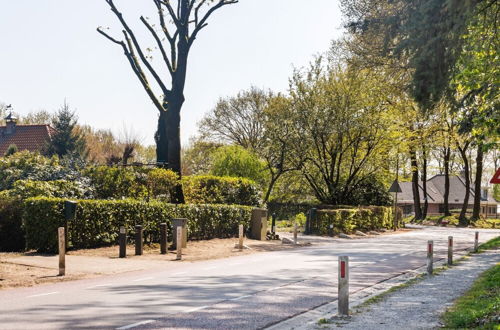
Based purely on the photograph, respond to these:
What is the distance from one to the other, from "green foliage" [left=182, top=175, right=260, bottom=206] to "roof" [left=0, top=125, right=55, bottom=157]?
26.5m

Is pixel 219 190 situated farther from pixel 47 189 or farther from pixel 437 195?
pixel 437 195

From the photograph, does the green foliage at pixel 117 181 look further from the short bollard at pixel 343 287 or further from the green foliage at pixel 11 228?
the short bollard at pixel 343 287

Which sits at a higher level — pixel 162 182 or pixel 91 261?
pixel 162 182

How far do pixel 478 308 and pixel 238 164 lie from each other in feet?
133

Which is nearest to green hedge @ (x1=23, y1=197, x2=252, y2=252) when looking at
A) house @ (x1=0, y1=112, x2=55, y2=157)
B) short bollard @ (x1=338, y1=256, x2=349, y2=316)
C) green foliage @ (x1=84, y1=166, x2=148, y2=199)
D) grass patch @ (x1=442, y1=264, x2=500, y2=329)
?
green foliage @ (x1=84, y1=166, x2=148, y2=199)

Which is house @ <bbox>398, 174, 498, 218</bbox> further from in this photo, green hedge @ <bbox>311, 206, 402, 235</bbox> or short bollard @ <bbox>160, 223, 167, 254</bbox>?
short bollard @ <bbox>160, 223, 167, 254</bbox>

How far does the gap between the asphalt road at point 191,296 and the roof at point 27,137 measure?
4031 centimetres

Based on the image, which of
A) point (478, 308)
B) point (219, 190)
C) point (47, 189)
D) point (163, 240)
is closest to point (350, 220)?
point (219, 190)

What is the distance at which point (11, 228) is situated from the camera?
19.4 meters

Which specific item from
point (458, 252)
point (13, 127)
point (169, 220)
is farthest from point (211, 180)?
point (13, 127)

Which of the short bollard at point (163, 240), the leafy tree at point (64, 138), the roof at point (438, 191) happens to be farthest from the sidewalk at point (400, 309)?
the roof at point (438, 191)

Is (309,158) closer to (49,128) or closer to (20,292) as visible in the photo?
(49,128)

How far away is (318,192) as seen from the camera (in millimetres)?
45000

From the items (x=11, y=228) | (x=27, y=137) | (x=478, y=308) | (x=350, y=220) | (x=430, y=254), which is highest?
(x=27, y=137)
